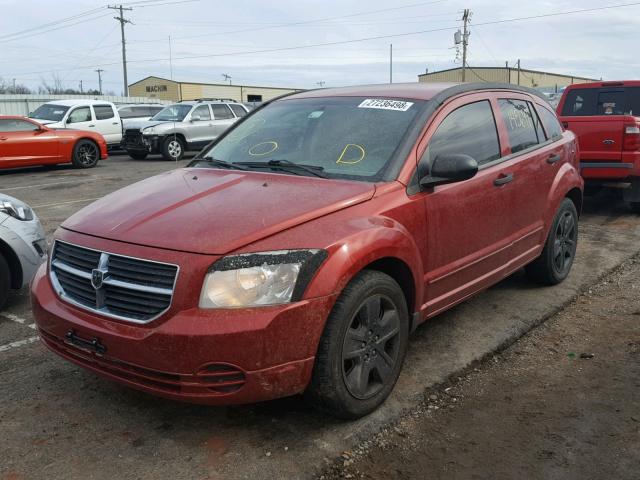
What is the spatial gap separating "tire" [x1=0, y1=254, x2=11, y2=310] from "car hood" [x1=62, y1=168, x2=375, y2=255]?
1.60 m

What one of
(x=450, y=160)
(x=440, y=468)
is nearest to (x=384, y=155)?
(x=450, y=160)

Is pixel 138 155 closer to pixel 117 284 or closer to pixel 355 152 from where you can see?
pixel 355 152

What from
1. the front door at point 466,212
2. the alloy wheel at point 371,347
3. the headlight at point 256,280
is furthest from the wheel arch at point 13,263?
the front door at point 466,212

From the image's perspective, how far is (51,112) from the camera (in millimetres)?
17547

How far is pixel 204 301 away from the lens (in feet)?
8.73

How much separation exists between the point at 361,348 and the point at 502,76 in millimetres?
66150

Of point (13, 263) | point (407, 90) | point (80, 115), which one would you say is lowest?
point (13, 263)

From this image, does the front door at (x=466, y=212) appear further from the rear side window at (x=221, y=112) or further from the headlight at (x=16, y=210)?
the rear side window at (x=221, y=112)

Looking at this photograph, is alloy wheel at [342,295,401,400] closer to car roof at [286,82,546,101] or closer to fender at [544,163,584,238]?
car roof at [286,82,546,101]

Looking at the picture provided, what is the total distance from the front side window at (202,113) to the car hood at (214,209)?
1525cm

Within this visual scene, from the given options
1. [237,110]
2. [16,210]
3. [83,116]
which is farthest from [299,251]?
[237,110]

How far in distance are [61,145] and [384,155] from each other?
13.5 meters

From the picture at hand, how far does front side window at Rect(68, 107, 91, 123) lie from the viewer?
689 inches

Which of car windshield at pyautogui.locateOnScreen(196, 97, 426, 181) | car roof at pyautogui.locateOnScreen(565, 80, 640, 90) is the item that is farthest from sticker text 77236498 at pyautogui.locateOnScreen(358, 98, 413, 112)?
car roof at pyautogui.locateOnScreen(565, 80, 640, 90)
